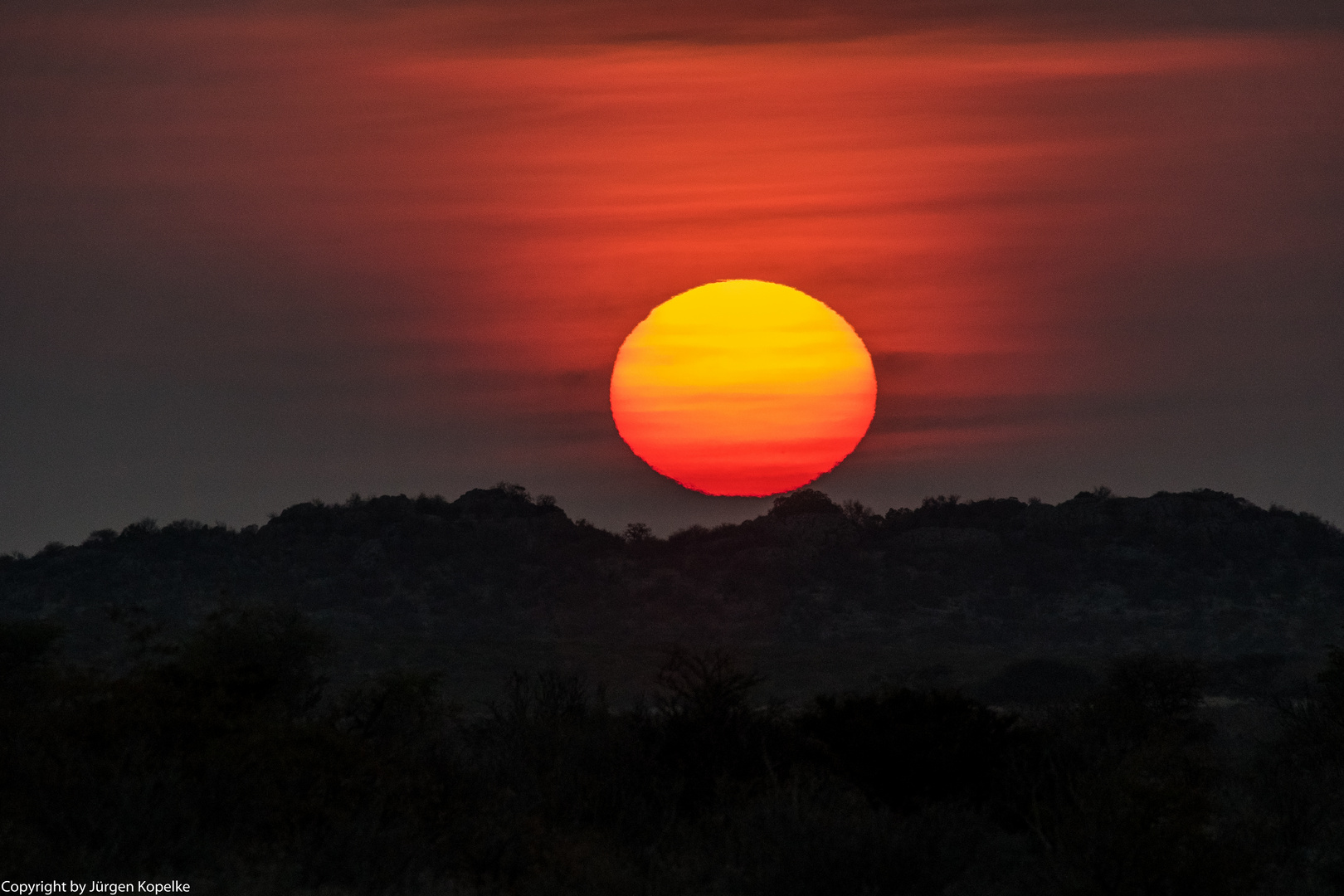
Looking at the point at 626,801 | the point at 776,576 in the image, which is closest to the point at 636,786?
the point at 626,801

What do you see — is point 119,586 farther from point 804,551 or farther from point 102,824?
point 102,824

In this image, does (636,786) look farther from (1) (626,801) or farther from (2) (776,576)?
(2) (776,576)

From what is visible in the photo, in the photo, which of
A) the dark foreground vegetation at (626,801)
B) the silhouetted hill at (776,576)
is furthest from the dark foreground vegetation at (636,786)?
the silhouetted hill at (776,576)

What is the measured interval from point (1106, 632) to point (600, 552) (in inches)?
1809

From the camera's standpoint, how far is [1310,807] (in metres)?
28.4

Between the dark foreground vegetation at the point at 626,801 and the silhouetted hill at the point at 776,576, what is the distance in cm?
10033

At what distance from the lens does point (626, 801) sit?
84.4ft

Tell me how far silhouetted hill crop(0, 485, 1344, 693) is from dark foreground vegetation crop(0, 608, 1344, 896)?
100 meters

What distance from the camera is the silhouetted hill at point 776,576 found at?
136 metres

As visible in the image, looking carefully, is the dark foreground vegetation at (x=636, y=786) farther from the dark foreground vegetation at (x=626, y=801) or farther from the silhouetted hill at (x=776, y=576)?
the silhouetted hill at (x=776, y=576)

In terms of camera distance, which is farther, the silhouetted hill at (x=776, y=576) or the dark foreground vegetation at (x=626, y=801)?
the silhouetted hill at (x=776, y=576)

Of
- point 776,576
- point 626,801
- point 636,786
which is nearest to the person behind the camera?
point 626,801

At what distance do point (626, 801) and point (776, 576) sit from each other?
120 meters

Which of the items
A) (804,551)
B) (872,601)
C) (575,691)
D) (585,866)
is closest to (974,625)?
(872,601)
